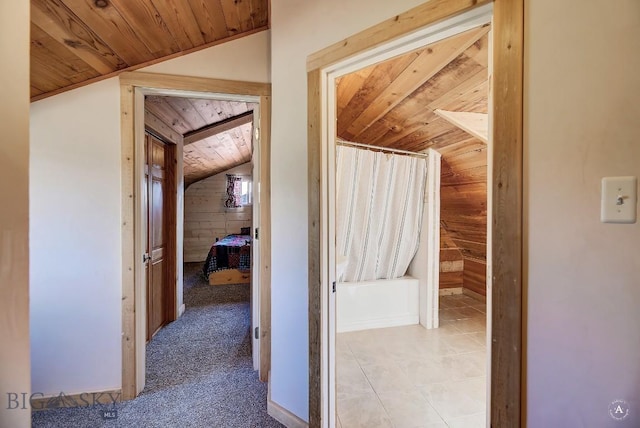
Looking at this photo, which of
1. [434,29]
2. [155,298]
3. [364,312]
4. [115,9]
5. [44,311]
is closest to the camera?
[434,29]

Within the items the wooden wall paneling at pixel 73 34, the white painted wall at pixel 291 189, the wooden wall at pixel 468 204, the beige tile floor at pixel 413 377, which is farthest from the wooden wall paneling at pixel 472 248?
the wooden wall paneling at pixel 73 34

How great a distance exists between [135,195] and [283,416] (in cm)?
161

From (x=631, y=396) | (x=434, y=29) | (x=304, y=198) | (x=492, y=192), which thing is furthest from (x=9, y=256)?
(x=631, y=396)

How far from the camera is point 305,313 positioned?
143 cm

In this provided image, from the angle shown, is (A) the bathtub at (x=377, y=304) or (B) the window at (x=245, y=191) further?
(B) the window at (x=245, y=191)

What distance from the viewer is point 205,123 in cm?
310

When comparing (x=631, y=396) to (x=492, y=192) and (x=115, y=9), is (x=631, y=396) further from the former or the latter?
(x=115, y=9)

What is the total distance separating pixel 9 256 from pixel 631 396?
1612mm

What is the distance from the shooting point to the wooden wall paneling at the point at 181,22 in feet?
4.44

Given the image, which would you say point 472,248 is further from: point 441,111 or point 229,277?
point 229,277

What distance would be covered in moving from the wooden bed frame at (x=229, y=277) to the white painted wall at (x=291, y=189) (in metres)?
2.95

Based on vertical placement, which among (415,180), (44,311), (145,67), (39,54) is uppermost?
(145,67)

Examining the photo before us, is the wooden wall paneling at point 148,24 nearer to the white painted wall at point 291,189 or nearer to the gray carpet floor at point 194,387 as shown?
the white painted wall at point 291,189

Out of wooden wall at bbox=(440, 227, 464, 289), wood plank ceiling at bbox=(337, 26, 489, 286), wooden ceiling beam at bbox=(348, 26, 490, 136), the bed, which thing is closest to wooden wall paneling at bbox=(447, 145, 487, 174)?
wood plank ceiling at bbox=(337, 26, 489, 286)
